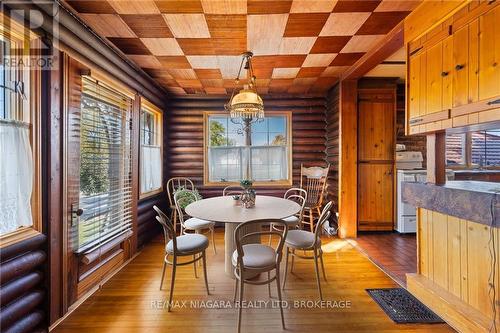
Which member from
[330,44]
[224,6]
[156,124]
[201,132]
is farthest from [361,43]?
[156,124]

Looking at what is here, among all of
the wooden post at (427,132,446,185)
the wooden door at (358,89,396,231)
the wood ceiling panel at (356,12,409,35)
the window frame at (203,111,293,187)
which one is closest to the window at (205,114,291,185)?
the window frame at (203,111,293,187)

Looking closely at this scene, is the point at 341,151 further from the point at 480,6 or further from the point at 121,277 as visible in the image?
the point at 121,277

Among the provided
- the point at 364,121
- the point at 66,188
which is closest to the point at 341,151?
the point at 364,121

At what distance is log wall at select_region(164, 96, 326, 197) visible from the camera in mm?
4863

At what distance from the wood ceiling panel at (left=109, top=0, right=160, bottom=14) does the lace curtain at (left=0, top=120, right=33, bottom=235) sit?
1264 millimetres

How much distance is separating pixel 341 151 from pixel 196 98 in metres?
2.99

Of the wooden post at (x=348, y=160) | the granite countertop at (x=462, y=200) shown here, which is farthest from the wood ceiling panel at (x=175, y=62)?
the granite countertop at (x=462, y=200)

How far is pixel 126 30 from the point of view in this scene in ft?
8.16

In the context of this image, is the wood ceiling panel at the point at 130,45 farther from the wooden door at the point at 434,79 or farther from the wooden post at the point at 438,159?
the wooden post at the point at 438,159

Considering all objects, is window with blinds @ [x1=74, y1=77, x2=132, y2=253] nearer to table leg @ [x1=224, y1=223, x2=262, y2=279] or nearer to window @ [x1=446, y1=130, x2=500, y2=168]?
table leg @ [x1=224, y1=223, x2=262, y2=279]

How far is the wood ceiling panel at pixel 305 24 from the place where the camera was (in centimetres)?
229

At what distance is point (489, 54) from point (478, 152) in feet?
13.8

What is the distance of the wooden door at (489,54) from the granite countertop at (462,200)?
65 cm

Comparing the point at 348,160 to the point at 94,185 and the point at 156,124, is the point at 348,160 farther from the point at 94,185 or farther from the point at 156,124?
the point at 94,185
